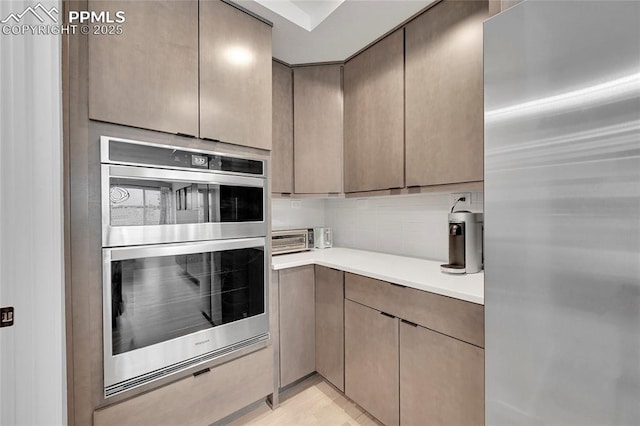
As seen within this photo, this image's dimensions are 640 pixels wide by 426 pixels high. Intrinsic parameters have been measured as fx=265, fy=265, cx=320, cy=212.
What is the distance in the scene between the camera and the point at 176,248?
4.13 ft

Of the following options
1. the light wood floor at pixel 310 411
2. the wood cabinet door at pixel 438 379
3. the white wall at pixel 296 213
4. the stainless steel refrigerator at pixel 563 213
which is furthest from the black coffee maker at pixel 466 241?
the white wall at pixel 296 213

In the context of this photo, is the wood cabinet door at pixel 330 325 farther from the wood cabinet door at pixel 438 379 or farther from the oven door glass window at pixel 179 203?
the oven door glass window at pixel 179 203

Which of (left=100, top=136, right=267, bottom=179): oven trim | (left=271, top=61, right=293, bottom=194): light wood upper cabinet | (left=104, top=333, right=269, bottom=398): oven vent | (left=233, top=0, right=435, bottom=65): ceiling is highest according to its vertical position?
(left=233, top=0, right=435, bottom=65): ceiling

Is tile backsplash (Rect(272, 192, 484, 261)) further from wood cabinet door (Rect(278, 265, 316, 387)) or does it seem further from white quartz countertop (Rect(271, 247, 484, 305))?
wood cabinet door (Rect(278, 265, 316, 387))

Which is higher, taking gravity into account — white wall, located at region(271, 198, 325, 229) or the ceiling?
the ceiling

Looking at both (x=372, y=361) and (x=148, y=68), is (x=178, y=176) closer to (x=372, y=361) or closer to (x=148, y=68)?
(x=148, y=68)

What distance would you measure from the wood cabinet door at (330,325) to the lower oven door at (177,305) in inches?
16.3

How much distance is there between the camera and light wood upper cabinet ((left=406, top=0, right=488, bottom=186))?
1342 mm

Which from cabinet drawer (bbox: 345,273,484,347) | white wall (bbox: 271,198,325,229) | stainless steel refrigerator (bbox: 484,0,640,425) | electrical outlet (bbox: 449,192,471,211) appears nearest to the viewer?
stainless steel refrigerator (bbox: 484,0,640,425)

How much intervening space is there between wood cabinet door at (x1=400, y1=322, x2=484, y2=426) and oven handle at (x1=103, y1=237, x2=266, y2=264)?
934mm

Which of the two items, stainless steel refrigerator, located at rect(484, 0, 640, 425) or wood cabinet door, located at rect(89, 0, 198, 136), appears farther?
wood cabinet door, located at rect(89, 0, 198, 136)

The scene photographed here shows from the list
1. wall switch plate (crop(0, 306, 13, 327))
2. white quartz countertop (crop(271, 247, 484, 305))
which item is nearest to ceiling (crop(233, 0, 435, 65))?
white quartz countertop (crop(271, 247, 484, 305))

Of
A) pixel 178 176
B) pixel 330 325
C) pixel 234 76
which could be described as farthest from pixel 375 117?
pixel 330 325

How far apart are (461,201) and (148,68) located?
1.85m
